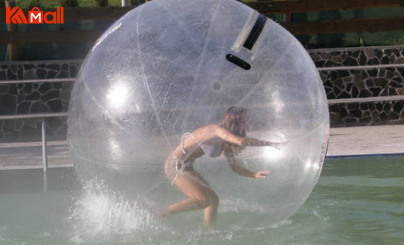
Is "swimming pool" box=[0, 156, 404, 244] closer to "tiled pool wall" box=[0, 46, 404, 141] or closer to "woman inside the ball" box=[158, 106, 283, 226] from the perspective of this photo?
"woman inside the ball" box=[158, 106, 283, 226]

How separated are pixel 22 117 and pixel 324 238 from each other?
8.16m

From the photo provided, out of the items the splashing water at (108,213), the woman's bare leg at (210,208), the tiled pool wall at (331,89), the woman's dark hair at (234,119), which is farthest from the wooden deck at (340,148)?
the woman's dark hair at (234,119)

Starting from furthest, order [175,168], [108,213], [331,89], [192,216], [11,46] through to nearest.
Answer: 1. [11,46]
2. [331,89]
3. [108,213]
4. [192,216]
5. [175,168]

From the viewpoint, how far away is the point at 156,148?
5.82 m

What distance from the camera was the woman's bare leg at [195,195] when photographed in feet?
19.6

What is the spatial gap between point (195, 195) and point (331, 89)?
1063 cm

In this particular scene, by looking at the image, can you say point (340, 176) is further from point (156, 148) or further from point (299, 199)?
point (156, 148)

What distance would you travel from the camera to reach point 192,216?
6246mm

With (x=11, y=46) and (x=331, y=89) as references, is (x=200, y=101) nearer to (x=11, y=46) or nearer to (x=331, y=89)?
(x=331, y=89)

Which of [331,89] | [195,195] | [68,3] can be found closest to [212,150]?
[195,195]

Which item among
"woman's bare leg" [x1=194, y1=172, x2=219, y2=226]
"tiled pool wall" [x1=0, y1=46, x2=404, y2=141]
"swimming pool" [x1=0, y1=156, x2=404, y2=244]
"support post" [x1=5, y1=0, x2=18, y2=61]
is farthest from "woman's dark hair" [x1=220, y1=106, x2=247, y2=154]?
"support post" [x1=5, y1=0, x2=18, y2=61]

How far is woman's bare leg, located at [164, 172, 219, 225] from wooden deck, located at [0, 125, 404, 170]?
4.78m

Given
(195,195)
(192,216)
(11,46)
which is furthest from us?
(11,46)

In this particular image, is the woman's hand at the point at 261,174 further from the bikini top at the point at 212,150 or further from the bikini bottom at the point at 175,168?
the bikini bottom at the point at 175,168
